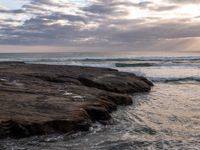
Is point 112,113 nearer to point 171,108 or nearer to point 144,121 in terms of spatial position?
point 144,121

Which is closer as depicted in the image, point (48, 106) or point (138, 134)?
point (138, 134)

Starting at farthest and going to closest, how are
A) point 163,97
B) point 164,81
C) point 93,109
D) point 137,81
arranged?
point 164,81
point 137,81
point 163,97
point 93,109

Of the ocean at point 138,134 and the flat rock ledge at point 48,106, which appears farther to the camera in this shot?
the flat rock ledge at point 48,106

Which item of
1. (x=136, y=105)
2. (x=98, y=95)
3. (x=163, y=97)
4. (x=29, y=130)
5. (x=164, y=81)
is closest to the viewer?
(x=29, y=130)

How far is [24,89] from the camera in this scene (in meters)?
13.2

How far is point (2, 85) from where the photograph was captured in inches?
541

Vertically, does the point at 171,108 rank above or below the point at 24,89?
below

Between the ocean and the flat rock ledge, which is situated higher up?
the flat rock ledge

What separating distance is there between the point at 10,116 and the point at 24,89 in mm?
4218

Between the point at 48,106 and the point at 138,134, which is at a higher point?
the point at 48,106

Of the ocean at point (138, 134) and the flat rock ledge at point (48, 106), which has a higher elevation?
the flat rock ledge at point (48, 106)

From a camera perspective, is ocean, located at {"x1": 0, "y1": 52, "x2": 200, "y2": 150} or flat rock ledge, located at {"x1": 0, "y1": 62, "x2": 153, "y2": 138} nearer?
ocean, located at {"x1": 0, "y1": 52, "x2": 200, "y2": 150}

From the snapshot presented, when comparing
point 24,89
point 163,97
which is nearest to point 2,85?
point 24,89

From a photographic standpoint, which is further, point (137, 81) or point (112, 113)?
point (137, 81)
